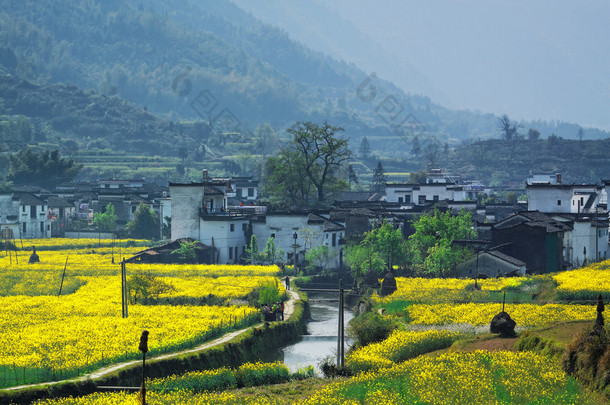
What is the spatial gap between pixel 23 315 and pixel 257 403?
2364 centimetres

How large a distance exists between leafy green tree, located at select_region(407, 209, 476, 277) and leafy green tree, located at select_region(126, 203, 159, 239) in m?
40.8

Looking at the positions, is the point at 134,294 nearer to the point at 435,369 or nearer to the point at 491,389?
the point at 435,369

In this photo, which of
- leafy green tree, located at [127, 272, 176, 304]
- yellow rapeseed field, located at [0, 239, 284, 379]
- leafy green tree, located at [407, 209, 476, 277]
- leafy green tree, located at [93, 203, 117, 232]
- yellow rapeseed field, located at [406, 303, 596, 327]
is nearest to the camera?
yellow rapeseed field, located at [0, 239, 284, 379]

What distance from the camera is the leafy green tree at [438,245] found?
73.2 meters

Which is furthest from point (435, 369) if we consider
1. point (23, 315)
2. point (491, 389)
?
point (23, 315)

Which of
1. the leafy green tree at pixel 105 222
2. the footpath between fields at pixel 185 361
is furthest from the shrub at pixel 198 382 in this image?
the leafy green tree at pixel 105 222

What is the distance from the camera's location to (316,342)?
53219 millimetres

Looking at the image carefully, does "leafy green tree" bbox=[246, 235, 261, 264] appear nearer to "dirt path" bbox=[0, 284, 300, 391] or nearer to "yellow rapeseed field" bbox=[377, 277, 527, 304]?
"yellow rapeseed field" bbox=[377, 277, 527, 304]

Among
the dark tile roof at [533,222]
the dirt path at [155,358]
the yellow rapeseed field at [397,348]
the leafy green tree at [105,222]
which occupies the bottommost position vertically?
the dirt path at [155,358]

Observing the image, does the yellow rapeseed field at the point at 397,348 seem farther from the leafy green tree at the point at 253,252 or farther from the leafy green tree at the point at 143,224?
the leafy green tree at the point at 143,224

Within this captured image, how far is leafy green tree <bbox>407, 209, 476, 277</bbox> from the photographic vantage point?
73.2 meters

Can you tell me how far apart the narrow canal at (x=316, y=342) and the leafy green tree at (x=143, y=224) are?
155 ft

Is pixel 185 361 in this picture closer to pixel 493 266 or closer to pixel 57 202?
pixel 493 266

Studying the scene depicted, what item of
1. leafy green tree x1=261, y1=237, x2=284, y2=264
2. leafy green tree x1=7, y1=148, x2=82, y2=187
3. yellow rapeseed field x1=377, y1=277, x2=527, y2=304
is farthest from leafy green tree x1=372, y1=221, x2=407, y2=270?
leafy green tree x1=7, y1=148, x2=82, y2=187
